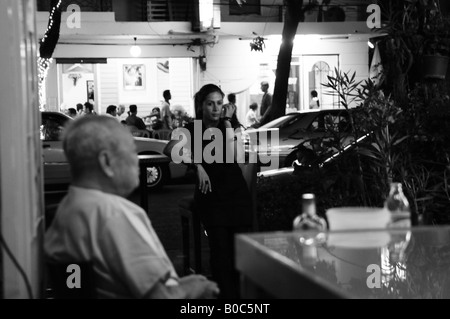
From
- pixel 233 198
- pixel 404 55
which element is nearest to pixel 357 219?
pixel 233 198

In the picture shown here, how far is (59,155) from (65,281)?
12.1m

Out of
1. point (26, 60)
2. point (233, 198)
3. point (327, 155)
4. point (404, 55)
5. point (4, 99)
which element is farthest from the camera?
point (404, 55)

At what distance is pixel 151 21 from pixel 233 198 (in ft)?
64.1

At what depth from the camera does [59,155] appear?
1526cm

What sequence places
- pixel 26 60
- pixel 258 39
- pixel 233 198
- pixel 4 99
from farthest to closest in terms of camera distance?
pixel 258 39 → pixel 233 198 → pixel 26 60 → pixel 4 99

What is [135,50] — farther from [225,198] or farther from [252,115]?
[225,198]

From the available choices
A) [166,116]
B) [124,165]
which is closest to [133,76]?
[166,116]

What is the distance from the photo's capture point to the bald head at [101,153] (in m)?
3.31

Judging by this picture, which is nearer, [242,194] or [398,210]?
[398,210]

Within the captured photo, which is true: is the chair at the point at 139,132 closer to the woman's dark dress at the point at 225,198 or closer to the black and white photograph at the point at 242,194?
the black and white photograph at the point at 242,194

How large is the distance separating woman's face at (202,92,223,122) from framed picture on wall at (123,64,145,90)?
71.3 ft

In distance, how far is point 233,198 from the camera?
6.30 metres

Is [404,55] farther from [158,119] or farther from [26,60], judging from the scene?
[158,119]

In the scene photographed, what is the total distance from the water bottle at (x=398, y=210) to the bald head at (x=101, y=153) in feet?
3.28
